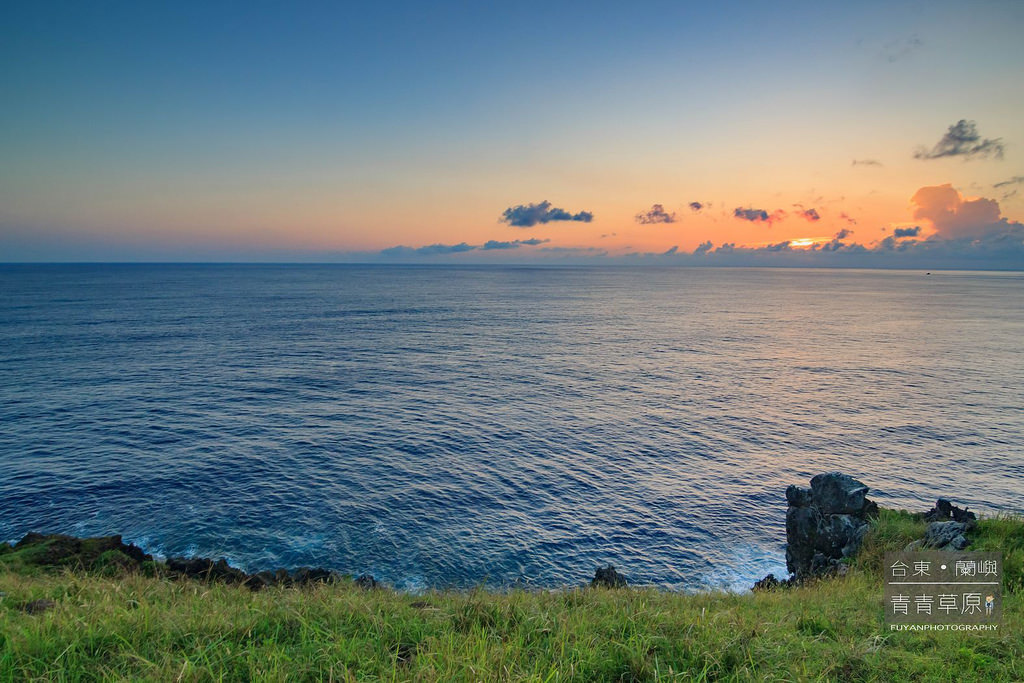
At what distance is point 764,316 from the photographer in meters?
160

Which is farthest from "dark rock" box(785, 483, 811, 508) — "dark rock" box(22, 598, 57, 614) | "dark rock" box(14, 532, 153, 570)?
"dark rock" box(14, 532, 153, 570)

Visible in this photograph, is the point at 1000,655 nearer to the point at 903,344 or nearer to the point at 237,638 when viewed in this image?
the point at 237,638

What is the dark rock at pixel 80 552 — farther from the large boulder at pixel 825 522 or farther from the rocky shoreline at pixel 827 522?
the large boulder at pixel 825 522

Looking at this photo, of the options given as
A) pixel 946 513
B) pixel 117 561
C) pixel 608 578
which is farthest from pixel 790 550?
pixel 117 561

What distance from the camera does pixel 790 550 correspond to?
32.5 metres

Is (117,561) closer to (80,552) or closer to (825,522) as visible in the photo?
(80,552)

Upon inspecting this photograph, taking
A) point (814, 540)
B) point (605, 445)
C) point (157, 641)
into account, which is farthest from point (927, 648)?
point (605, 445)

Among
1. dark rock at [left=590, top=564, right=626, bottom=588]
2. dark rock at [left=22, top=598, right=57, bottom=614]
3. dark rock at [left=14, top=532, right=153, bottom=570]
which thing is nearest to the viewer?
dark rock at [left=22, top=598, right=57, bottom=614]

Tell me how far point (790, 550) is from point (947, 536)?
44.7 feet

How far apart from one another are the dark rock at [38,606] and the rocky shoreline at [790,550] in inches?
567

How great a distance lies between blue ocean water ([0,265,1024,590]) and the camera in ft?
116

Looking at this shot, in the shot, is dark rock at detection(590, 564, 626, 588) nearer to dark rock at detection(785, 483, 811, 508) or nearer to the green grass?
dark rock at detection(785, 483, 811, 508)

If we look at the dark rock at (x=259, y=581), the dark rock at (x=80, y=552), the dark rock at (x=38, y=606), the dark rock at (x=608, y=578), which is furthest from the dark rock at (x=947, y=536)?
the dark rock at (x=80, y=552)

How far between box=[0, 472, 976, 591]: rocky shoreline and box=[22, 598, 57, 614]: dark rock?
14.4 m
